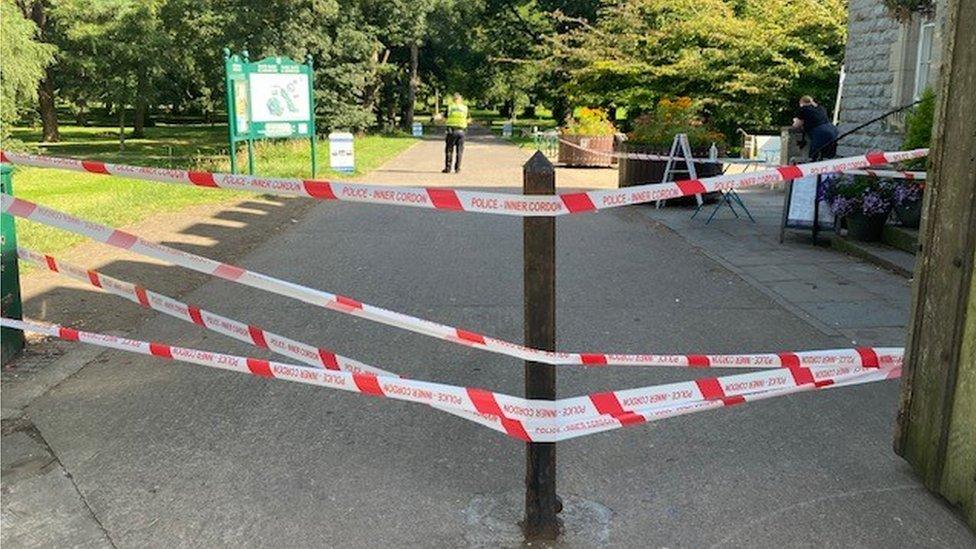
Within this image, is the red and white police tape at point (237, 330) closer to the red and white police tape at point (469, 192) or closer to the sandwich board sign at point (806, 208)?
the red and white police tape at point (469, 192)

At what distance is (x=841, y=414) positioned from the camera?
461 centimetres

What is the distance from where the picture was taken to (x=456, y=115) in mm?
18672

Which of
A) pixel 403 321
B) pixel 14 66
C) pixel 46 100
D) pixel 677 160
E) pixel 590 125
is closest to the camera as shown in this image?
pixel 403 321

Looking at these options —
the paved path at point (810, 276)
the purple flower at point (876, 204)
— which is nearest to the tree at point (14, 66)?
the paved path at point (810, 276)

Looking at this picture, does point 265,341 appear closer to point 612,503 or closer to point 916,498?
point 612,503

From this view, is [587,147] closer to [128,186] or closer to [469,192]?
[128,186]

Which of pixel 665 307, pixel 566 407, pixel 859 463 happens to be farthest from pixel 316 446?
pixel 665 307

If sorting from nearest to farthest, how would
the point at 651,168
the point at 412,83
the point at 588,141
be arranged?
Answer: the point at 651,168
the point at 588,141
the point at 412,83

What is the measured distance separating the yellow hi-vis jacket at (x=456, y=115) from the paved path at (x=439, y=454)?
12335 millimetres

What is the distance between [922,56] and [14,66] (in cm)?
2230

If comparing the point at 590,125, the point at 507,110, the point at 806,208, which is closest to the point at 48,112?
the point at 590,125

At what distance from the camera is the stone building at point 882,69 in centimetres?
1211

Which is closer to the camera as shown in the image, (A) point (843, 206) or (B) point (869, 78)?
(A) point (843, 206)

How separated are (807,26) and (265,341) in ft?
73.4
